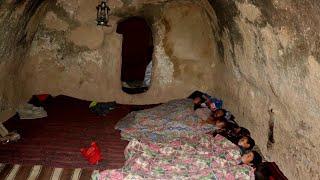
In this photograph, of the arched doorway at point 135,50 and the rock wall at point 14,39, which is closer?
the rock wall at point 14,39

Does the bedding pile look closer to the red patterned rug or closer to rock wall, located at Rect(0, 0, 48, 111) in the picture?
the red patterned rug

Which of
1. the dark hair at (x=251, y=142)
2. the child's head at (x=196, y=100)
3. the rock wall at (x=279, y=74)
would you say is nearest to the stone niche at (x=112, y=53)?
the child's head at (x=196, y=100)

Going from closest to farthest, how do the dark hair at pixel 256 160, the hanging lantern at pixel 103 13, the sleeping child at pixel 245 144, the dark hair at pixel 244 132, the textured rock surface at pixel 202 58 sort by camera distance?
1. the textured rock surface at pixel 202 58
2. the dark hair at pixel 256 160
3. the sleeping child at pixel 245 144
4. the dark hair at pixel 244 132
5. the hanging lantern at pixel 103 13

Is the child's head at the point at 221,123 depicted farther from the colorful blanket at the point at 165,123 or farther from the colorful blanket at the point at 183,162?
the colorful blanket at the point at 183,162

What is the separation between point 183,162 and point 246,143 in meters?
0.98

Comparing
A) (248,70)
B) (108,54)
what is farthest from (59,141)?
(248,70)

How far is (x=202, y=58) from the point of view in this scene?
7.43 m

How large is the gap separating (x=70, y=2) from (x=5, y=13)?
2.18 meters

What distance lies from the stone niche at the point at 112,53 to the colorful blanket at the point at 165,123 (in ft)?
2.51

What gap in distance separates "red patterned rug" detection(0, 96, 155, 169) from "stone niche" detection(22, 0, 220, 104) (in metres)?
0.38

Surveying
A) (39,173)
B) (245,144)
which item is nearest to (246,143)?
(245,144)

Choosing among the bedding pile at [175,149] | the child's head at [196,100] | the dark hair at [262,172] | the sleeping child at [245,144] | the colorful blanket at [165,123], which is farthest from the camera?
the child's head at [196,100]

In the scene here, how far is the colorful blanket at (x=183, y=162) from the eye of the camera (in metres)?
4.32

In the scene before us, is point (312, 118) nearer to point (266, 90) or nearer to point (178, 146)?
point (266, 90)
